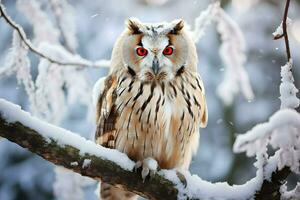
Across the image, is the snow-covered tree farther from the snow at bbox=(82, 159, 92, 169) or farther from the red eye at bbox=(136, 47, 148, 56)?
the red eye at bbox=(136, 47, 148, 56)

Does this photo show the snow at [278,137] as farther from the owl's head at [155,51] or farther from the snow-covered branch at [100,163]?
the owl's head at [155,51]

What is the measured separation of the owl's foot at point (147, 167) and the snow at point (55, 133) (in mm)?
89

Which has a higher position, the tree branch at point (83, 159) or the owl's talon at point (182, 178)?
the owl's talon at point (182, 178)

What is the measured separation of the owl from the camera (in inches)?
114

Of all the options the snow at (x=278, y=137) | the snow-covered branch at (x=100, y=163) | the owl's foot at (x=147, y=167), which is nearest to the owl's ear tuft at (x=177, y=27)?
the owl's foot at (x=147, y=167)

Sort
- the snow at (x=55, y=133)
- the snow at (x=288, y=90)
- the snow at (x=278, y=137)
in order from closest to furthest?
the snow at (x=278, y=137) < the snow at (x=288, y=90) < the snow at (x=55, y=133)

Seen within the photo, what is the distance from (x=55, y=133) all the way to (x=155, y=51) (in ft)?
2.77

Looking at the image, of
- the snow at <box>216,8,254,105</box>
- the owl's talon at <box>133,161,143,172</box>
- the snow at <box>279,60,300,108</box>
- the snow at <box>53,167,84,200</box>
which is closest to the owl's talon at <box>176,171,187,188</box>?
the owl's talon at <box>133,161,143,172</box>

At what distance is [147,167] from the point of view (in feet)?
8.38

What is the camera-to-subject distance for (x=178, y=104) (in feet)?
9.59

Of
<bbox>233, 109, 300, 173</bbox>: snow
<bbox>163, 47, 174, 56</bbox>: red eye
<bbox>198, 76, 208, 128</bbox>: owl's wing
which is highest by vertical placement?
<bbox>163, 47, 174, 56</bbox>: red eye

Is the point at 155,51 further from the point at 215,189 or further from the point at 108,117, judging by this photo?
the point at 215,189

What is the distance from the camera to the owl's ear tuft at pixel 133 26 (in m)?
3.08

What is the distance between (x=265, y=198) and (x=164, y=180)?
1.44 ft
